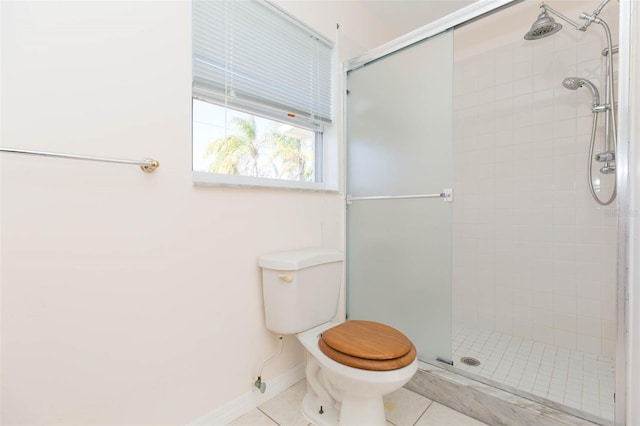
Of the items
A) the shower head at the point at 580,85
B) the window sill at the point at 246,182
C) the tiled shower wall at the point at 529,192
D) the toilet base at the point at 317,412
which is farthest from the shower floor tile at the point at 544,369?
the shower head at the point at 580,85

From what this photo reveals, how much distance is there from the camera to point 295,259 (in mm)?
1421

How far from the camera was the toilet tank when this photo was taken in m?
1.41

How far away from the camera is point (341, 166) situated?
6.48 ft

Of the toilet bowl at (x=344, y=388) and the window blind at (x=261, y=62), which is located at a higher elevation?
the window blind at (x=261, y=62)

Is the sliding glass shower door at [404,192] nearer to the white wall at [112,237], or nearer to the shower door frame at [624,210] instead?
Result: the shower door frame at [624,210]

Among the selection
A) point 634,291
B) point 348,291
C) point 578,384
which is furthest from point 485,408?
point 348,291

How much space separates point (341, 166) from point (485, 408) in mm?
1445

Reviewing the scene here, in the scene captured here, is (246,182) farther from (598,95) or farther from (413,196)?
(598,95)

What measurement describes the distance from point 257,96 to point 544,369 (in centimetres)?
212

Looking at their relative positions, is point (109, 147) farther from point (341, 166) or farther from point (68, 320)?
point (341, 166)

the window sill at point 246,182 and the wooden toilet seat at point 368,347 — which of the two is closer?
the wooden toilet seat at point 368,347

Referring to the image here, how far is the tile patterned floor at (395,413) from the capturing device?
4.49ft

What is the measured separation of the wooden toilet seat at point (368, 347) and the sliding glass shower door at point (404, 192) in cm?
42

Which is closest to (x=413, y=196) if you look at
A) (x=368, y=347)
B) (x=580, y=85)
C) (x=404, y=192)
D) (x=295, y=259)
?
(x=404, y=192)
